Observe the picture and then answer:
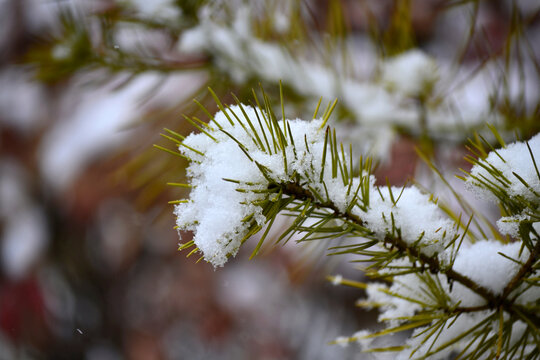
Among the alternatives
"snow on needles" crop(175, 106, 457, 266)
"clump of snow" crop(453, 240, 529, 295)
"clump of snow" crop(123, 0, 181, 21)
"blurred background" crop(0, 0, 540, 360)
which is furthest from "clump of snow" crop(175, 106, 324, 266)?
Result: "blurred background" crop(0, 0, 540, 360)

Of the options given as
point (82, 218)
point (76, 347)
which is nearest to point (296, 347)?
point (76, 347)

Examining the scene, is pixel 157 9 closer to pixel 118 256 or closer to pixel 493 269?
pixel 493 269

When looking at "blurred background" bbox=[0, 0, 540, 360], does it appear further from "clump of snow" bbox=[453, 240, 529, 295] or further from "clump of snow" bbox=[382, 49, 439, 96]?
"clump of snow" bbox=[453, 240, 529, 295]

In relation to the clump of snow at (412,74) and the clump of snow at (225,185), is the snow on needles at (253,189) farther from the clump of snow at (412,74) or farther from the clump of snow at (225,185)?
the clump of snow at (412,74)

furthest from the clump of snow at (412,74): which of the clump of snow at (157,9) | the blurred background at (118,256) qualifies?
the blurred background at (118,256)

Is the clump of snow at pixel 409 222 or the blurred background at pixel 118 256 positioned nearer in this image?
the clump of snow at pixel 409 222

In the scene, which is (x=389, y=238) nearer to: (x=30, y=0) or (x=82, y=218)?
(x=82, y=218)
